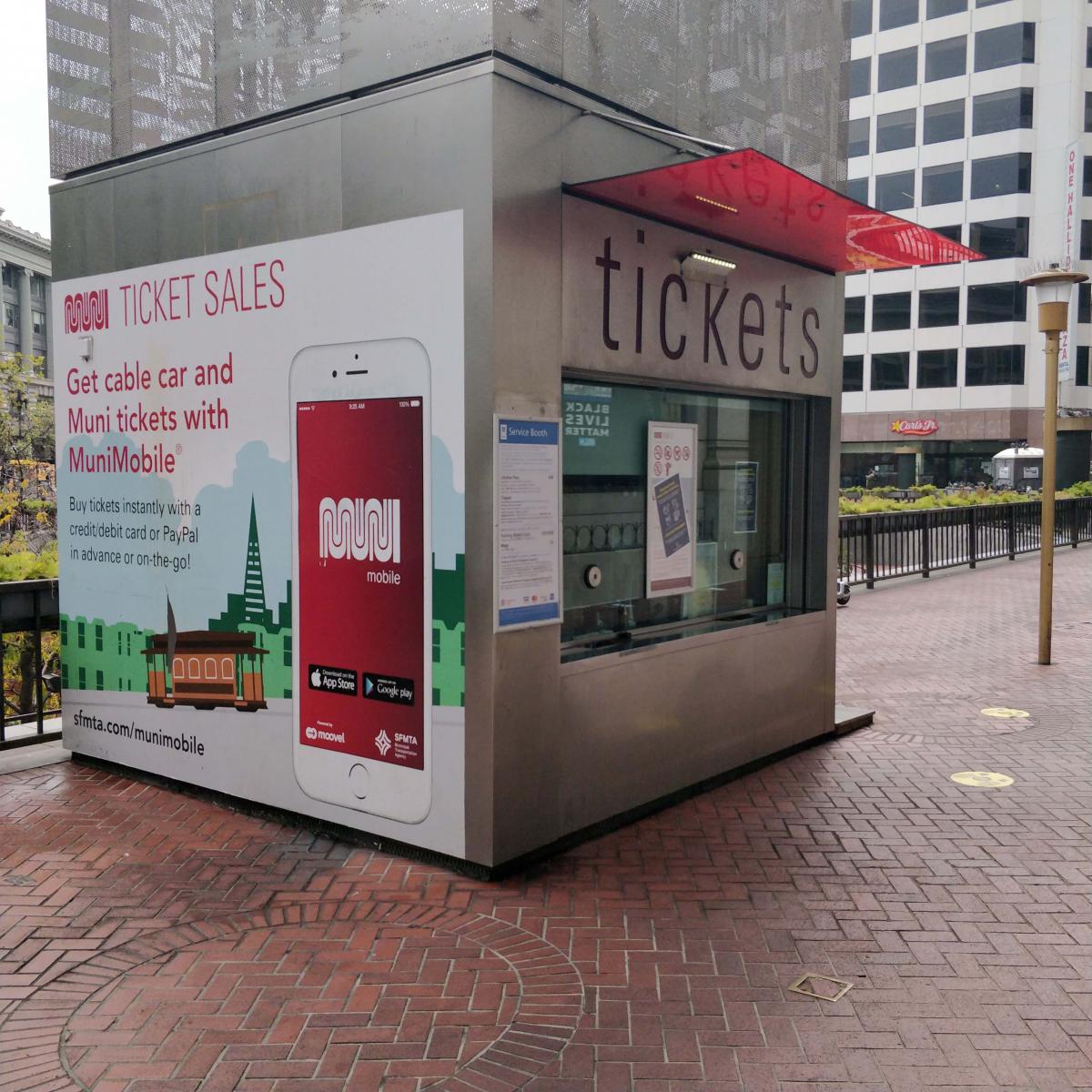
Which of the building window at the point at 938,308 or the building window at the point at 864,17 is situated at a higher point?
the building window at the point at 864,17

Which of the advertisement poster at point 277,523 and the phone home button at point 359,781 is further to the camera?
the phone home button at point 359,781

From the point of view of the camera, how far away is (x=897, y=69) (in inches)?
2092

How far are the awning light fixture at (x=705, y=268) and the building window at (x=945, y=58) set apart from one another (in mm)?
52737

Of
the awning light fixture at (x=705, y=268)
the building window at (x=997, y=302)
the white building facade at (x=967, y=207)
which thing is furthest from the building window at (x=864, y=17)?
the awning light fixture at (x=705, y=268)

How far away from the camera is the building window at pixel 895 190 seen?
5344 cm

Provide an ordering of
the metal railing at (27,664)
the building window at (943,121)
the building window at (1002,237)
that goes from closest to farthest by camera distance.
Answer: the metal railing at (27,664) → the building window at (1002,237) → the building window at (943,121)

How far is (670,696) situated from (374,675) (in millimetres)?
1749

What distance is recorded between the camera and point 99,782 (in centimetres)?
662

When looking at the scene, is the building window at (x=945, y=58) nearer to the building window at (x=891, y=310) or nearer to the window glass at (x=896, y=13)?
the window glass at (x=896, y=13)

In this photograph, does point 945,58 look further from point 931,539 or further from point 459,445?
point 459,445

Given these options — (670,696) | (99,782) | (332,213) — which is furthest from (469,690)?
(99,782)

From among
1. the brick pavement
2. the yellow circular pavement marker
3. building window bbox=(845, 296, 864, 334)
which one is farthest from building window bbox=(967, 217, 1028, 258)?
the brick pavement

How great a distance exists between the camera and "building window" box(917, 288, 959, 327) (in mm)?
51438

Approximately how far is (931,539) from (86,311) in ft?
50.5
